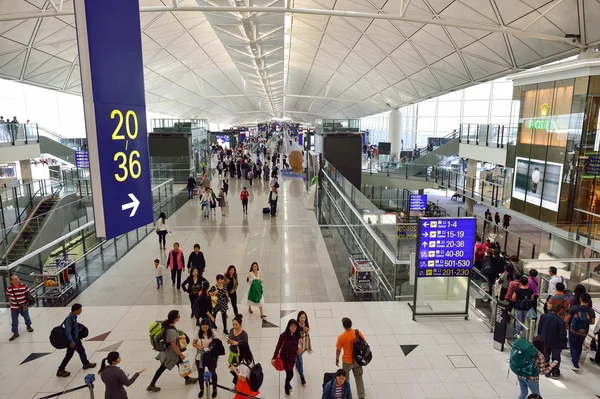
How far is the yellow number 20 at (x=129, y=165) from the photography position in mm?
3881

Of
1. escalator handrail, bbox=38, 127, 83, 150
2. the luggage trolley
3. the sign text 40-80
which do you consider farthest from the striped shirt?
escalator handrail, bbox=38, 127, 83, 150

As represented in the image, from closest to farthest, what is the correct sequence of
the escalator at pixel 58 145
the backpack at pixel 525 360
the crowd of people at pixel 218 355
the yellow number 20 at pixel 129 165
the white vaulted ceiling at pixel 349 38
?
1. the yellow number 20 at pixel 129 165
2. the crowd of people at pixel 218 355
3. the backpack at pixel 525 360
4. the white vaulted ceiling at pixel 349 38
5. the escalator at pixel 58 145

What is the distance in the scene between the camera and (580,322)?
695cm

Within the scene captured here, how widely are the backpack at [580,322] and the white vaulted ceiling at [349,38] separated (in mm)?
11008

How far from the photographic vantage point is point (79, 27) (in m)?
3.32

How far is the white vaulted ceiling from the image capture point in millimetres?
16188

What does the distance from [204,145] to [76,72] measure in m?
11.4

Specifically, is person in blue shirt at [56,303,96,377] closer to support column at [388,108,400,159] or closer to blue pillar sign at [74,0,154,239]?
blue pillar sign at [74,0,154,239]

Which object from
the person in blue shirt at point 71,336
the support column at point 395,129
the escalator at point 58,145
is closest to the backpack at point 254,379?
the person in blue shirt at point 71,336

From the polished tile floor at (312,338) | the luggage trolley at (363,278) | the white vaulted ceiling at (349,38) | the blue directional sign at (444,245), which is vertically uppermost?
the white vaulted ceiling at (349,38)

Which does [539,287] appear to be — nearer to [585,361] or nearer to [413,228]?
[585,361]

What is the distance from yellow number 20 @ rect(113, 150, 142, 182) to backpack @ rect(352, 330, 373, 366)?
12.8ft

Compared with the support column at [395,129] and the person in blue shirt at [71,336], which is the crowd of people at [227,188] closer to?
the person in blue shirt at [71,336]

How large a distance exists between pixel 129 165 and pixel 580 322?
727 centimetres
